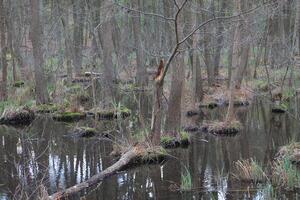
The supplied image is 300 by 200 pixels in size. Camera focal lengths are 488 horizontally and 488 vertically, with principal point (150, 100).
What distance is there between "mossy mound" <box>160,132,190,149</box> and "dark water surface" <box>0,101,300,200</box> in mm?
287

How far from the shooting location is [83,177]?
10.3 meters

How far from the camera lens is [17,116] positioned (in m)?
17.2

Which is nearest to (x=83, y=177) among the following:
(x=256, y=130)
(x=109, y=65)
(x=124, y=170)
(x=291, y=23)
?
(x=124, y=170)

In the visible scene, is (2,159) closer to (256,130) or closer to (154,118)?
(154,118)

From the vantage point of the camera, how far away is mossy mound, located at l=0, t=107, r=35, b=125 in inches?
674

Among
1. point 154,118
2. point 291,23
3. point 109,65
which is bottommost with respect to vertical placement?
point 154,118

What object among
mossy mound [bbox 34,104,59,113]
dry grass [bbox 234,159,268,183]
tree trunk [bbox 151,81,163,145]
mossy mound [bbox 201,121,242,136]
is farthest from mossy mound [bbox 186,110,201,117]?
dry grass [bbox 234,159,268,183]

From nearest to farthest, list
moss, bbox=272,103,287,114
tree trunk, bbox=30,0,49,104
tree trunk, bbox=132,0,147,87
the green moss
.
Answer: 1. the green moss
2. tree trunk, bbox=30,0,49,104
3. moss, bbox=272,103,287,114
4. tree trunk, bbox=132,0,147,87

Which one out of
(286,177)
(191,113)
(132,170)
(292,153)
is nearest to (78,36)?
(191,113)

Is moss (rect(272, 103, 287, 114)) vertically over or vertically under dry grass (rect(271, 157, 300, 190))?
over

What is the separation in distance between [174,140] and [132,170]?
238cm

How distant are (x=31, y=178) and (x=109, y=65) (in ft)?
33.6

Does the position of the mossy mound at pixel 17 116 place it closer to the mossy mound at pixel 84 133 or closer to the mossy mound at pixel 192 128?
the mossy mound at pixel 84 133

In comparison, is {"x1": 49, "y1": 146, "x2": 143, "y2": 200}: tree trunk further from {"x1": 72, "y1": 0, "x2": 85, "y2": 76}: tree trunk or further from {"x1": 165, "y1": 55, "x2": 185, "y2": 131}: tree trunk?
{"x1": 72, "y1": 0, "x2": 85, "y2": 76}: tree trunk
